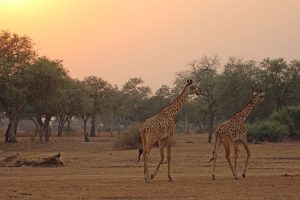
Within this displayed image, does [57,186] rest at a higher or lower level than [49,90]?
lower

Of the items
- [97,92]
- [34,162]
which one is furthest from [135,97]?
[34,162]

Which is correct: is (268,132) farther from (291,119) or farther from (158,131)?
(158,131)

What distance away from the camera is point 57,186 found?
17.5m

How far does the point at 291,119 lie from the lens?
53.7m

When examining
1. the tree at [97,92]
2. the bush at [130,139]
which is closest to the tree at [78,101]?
the tree at [97,92]

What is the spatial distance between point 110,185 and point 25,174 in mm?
6978

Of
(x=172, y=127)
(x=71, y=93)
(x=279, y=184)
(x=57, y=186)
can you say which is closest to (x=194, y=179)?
(x=172, y=127)

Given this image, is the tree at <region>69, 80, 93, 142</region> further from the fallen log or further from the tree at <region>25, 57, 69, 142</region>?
the fallen log

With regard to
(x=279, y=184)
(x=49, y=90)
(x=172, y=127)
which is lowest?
(x=279, y=184)

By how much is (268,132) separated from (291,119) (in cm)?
445

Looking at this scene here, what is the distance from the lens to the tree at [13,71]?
53125mm

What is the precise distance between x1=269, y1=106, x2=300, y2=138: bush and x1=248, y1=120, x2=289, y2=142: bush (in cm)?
243

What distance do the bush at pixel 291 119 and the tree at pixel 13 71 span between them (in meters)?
24.7

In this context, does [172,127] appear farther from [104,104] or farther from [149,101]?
[149,101]
